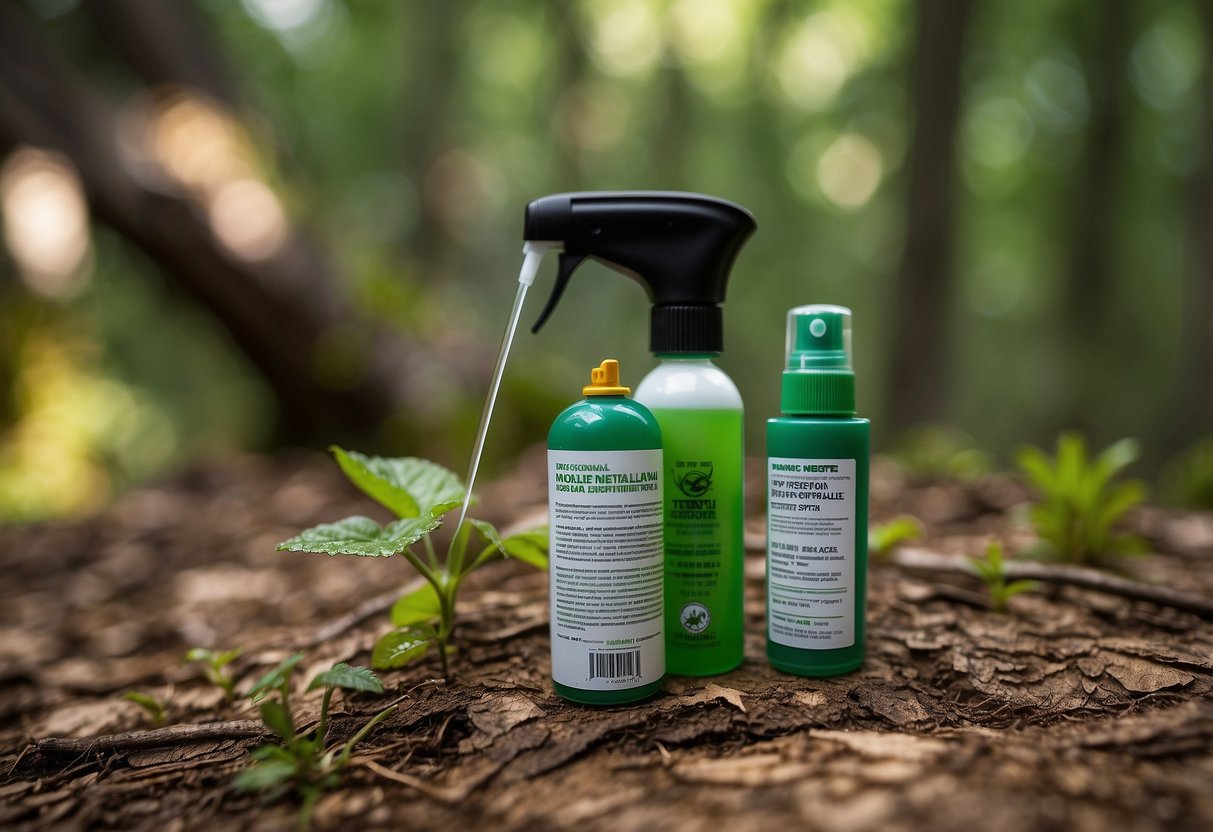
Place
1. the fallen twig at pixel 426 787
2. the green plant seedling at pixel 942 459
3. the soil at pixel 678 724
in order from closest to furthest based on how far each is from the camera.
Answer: the soil at pixel 678 724, the fallen twig at pixel 426 787, the green plant seedling at pixel 942 459

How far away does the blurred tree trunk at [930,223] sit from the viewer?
4969 mm

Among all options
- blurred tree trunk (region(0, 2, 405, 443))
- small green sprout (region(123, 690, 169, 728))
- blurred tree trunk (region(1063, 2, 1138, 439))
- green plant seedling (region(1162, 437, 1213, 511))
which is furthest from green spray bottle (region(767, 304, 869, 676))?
blurred tree trunk (region(1063, 2, 1138, 439))

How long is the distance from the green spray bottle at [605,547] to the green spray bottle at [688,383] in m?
0.12

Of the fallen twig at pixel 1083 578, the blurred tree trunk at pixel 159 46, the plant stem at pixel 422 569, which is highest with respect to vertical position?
the blurred tree trunk at pixel 159 46

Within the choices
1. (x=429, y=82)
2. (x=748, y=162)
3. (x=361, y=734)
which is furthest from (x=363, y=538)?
(x=748, y=162)

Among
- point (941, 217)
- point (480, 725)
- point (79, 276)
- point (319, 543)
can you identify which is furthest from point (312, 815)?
point (941, 217)

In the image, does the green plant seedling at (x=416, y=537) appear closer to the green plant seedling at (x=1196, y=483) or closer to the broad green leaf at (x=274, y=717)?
the broad green leaf at (x=274, y=717)

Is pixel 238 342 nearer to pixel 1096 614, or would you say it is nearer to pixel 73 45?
pixel 73 45

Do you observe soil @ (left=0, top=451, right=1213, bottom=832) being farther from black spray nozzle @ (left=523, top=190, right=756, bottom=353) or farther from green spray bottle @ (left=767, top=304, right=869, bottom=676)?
black spray nozzle @ (left=523, top=190, right=756, bottom=353)

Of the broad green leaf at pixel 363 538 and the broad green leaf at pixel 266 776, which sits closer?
the broad green leaf at pixel 266 776

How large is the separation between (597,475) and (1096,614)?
1.35 metres

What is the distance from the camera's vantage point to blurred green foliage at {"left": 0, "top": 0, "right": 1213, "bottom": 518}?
326 inches

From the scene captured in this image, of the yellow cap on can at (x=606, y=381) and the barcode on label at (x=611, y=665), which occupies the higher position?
the yellow cap on can at (x=606, y=381)

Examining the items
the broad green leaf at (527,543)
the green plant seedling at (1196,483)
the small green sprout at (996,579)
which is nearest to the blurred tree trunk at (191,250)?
the broad green leaf at (527,543)
